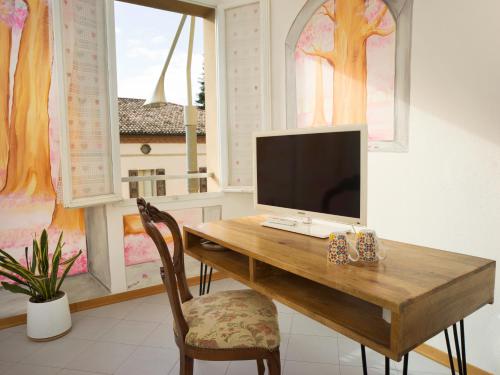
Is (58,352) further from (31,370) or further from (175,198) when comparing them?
(175,198)

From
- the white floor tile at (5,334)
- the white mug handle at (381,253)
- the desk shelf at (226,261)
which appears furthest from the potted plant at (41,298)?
the white mug handle at (381,253)

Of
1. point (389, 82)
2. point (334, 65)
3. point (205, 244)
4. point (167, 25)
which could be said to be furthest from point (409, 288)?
point (167, 25)

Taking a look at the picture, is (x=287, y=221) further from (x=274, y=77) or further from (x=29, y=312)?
(x=29, y=312)

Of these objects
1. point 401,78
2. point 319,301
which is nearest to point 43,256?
point 319,301

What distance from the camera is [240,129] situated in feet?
10.5

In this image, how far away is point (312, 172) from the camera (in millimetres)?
1797

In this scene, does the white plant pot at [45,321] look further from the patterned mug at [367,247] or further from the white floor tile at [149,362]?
the patterned mug at [367,247]

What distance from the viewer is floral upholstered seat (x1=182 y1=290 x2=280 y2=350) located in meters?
1.43

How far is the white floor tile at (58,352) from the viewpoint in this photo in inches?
82.4

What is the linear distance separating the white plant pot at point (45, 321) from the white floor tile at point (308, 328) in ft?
4.70

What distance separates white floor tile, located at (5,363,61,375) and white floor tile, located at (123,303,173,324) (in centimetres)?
65

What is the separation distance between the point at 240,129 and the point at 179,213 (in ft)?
2.82

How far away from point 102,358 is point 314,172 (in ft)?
5.05

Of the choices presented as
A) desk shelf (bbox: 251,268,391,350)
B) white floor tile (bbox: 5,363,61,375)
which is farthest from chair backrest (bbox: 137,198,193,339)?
white floor tile (bbox: 5,363,61,375)
